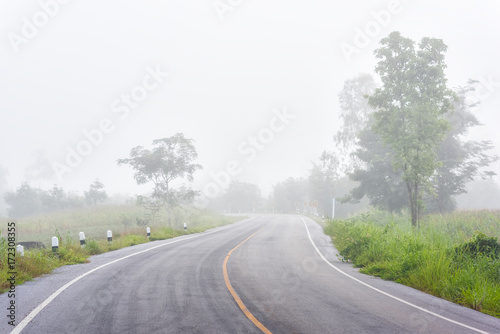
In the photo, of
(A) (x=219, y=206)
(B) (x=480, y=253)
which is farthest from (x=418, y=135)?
(A) (x=219, y=206)

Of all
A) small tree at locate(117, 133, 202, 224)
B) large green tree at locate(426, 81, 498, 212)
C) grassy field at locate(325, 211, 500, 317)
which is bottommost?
grassy field at locate(325, 211, 500, 317)

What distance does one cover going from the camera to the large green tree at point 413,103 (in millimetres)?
18250

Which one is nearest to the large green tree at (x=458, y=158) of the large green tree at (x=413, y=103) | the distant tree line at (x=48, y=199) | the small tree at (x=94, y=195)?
the large green tree at (x=413, y=103)

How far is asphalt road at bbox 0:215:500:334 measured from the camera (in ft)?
18.1

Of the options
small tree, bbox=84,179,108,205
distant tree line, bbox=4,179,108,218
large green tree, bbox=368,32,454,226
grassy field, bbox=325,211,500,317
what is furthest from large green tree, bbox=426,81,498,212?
distant tree line, bbox=4,179,108,218

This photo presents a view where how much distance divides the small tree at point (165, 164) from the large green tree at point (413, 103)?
17.0 metres

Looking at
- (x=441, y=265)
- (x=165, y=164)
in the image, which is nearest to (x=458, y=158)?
(x=441, y=265)

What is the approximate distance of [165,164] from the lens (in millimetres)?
29875

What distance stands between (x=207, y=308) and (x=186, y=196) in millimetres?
24087

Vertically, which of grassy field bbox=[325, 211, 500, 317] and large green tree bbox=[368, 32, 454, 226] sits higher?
large green tree bbox=[368, 32, 454, 226]

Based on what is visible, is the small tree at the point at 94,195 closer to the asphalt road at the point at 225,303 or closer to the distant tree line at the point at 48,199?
the distant tree line at the point at 48,199

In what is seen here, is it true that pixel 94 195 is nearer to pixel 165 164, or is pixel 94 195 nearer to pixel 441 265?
pixel 165 164

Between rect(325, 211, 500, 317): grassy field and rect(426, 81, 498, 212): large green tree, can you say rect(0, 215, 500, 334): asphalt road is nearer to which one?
rect(325, 211, 500, 317): grassy field

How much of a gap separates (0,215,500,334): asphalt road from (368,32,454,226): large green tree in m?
10.3
